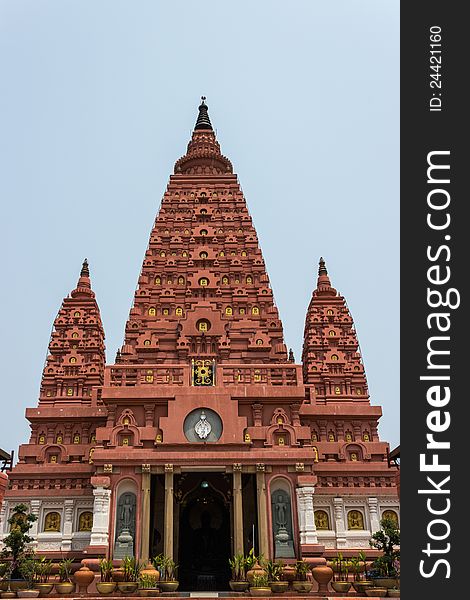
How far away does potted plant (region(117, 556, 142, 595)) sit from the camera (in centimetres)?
2316

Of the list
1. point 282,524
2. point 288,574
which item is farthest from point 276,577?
point 282,524

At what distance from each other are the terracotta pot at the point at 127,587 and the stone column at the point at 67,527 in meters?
7.22

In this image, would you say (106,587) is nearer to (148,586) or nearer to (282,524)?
(148,586)

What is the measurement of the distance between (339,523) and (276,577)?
7750mm

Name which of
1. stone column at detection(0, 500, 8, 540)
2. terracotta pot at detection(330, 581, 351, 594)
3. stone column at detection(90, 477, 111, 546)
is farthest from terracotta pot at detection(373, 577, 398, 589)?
stone column at detection(0, 500, 8, 540)

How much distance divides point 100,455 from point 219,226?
53.5 feet

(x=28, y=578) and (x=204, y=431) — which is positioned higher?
(x=204, y=431)

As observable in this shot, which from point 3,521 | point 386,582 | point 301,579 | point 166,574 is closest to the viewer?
point 386,582

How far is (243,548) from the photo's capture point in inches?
1034

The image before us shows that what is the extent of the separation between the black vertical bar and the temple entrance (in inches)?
724

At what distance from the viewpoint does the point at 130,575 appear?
24.0m

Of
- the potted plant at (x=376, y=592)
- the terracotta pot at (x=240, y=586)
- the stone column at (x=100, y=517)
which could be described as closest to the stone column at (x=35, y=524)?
the stone column at (x=100, y=517)

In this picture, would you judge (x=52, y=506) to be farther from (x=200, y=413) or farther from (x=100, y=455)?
(x=200, y=413)

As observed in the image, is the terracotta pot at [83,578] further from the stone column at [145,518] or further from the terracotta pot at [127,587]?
the stone column at [145,518]
